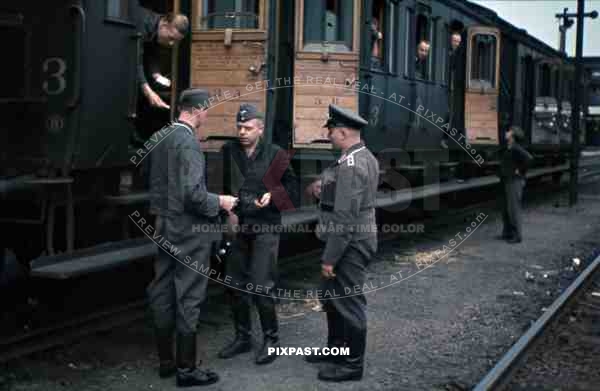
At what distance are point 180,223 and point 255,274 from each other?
2.72 ft

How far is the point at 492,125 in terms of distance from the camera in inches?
622

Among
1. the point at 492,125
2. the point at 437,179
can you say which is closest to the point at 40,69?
the point at 437,179

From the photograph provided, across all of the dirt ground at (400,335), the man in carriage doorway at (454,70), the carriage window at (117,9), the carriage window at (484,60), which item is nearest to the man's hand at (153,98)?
the carriage window at (117,9)

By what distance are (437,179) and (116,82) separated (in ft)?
29.1

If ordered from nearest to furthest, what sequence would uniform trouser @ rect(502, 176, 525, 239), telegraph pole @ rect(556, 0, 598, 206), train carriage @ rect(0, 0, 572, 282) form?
train carriage @ rect(0, 0, 572, 282) < uniform trouser @ rect(502, 176, 525, 239) < telegraph pole @ rect(556, 0, 598, 206)

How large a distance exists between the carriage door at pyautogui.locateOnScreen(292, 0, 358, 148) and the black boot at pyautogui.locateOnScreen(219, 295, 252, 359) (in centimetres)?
339

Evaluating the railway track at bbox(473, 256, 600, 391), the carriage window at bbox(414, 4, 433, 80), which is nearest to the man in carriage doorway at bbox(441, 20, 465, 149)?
the carriage window at bbox(414, 4, 433, 80)

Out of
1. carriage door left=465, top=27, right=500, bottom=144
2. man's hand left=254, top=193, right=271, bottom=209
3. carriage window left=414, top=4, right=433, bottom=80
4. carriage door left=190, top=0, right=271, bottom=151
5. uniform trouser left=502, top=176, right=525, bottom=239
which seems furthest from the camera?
carriage door left=465, top=27, right=500, bottom=144

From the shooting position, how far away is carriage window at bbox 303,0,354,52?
9.21 metres

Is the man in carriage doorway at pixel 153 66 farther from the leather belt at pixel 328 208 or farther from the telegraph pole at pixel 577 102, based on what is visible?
the telegraph pole at pixel 577 102

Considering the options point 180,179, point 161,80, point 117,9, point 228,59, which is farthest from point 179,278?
point 228,59

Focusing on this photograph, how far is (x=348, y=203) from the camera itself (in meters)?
5.08

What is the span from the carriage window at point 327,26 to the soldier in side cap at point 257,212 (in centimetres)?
376

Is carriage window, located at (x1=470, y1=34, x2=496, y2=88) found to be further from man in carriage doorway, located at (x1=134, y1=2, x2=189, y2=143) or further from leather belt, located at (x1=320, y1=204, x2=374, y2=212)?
leather belt, located at (x1=320, y1=204, x2=374, y2=212)
